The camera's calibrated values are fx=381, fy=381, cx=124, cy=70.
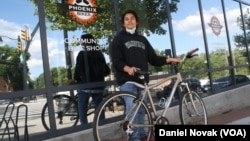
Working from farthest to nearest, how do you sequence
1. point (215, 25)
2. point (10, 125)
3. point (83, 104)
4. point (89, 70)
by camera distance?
point (215, 25)
point (89, 70)
point (83, 104)
point (10, 125)

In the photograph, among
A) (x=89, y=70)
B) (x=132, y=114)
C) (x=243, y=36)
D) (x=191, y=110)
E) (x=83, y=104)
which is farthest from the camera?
(x=243, y=36)

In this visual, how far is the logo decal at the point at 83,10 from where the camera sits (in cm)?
610

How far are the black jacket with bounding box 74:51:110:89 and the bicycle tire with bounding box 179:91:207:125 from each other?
1503 mm

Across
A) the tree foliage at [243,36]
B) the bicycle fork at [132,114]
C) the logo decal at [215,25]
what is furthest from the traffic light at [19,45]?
the tree foliage at [243,36]

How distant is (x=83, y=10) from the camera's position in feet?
20.5

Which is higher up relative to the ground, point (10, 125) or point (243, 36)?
point (243, 36)

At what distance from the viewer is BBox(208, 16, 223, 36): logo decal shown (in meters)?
9.89

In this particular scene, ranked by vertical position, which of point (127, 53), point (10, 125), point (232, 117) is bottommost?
point (232, 117)

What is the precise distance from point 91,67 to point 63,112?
0.91 m

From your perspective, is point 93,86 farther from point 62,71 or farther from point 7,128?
point 7,128

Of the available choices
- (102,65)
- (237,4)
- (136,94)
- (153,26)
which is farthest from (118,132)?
(237,4)

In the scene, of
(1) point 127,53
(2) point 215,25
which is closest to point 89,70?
Result: (1) point 127,53

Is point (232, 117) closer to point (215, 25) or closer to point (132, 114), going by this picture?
point (215, 25)

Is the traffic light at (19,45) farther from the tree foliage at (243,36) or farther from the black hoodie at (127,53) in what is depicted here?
the tree foliage at (243,36)
